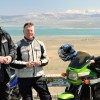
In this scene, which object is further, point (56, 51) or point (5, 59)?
point (56, 51)

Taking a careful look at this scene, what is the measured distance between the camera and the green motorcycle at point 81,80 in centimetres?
585

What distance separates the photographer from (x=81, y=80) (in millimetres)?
5859

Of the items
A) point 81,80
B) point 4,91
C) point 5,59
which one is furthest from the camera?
point 4,91

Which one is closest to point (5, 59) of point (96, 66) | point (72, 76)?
point (72, 76)

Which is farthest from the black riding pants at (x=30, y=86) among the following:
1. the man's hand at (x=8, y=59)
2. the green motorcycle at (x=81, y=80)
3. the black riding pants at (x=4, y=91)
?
the green motorcycle at (x=81, y=80)

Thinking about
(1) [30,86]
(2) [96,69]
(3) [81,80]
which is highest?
(2) [96,69]

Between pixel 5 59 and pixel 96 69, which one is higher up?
pixel 5 59

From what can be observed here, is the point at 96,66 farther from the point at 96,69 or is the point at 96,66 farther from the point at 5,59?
the point at 5,59

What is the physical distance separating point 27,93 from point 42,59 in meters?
0.62

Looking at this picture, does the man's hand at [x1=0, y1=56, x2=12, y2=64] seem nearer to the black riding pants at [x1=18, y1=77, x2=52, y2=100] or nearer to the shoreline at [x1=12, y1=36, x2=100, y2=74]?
the black riding pants at [x1=18, y1=77, x2=52, y2=100]

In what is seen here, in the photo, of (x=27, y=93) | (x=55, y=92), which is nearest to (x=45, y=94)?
(x=27, y=93)

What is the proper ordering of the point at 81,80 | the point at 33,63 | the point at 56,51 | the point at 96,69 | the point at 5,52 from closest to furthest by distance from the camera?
the point at 81,80 → the point at 96,69 → the point at 5,52 → the point at 33,63 → the point at 56,51

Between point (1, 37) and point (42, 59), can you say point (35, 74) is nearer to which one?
point (42, 59)

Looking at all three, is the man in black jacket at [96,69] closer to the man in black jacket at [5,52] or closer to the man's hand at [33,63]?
the man's hand at [33,63]
